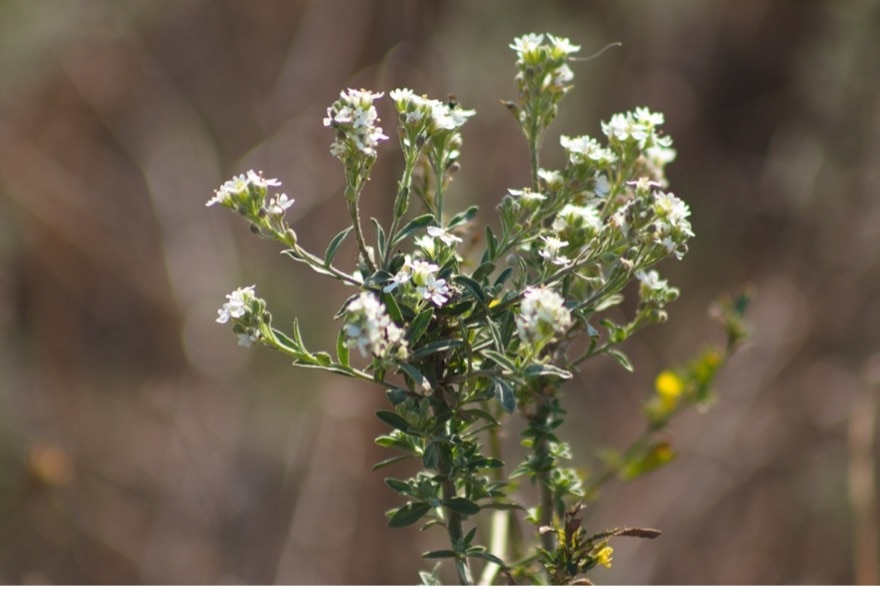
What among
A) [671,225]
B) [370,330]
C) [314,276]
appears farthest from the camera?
[314,276]

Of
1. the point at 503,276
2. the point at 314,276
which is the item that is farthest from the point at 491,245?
the point at 314,276

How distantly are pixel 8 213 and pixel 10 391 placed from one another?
70 cm

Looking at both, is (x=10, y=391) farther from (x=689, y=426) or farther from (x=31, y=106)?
(x=689, y=426)

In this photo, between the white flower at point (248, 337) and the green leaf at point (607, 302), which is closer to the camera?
the white flower at point (248, 337)

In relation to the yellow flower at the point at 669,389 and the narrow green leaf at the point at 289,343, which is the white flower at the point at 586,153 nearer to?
the narrow green leaf at the point at 289,343

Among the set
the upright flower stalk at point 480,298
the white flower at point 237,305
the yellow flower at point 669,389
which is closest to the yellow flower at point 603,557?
the upright flower stalk at point 480,298

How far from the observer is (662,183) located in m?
0.77

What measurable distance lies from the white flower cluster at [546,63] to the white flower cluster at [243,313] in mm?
295

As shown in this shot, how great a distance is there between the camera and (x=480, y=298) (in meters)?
0.61

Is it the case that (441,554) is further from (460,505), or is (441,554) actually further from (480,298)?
(480,298)

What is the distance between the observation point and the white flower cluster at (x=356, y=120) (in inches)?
25.3

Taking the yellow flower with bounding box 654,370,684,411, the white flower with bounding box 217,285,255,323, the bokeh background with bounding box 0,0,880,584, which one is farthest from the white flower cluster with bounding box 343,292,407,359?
the bokeh background with bounding box 0,0,880,584

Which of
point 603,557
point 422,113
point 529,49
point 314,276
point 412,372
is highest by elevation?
point 314,276

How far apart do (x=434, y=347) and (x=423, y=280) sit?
0.16 feet
